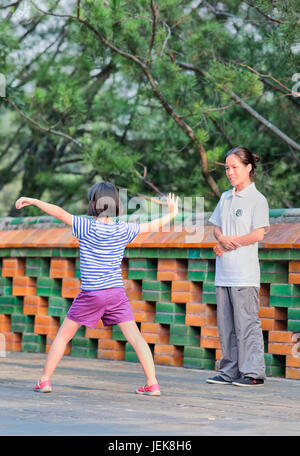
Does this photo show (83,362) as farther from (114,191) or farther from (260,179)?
(260,179)

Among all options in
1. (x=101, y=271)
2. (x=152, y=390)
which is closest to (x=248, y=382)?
(x=152, y=390)

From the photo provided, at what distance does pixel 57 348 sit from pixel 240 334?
4.62ft

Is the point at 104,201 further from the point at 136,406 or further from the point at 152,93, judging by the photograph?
the point at 152,93

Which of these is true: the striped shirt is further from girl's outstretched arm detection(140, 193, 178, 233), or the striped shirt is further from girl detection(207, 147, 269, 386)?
girl detection(207, 147, 269, 386)

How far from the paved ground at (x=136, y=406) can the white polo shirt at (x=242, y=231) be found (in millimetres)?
796

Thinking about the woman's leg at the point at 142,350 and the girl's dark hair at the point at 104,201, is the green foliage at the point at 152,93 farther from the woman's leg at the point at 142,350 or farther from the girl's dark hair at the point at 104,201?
the woman's leg at the point at 142,350

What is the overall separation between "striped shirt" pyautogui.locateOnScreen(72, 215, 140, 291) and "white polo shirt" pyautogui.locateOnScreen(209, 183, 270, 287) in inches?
38.6

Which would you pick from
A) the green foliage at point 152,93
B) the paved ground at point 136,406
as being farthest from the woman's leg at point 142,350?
the green foliage at point 152,93

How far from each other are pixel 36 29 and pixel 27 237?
18.3 feet

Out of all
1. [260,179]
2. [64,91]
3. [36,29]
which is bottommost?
[260,179]

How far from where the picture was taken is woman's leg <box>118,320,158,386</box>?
5539 millimetres

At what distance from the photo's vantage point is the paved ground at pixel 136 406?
416cm

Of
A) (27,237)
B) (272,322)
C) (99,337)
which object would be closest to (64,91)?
(27,237)

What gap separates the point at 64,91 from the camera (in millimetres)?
10016
